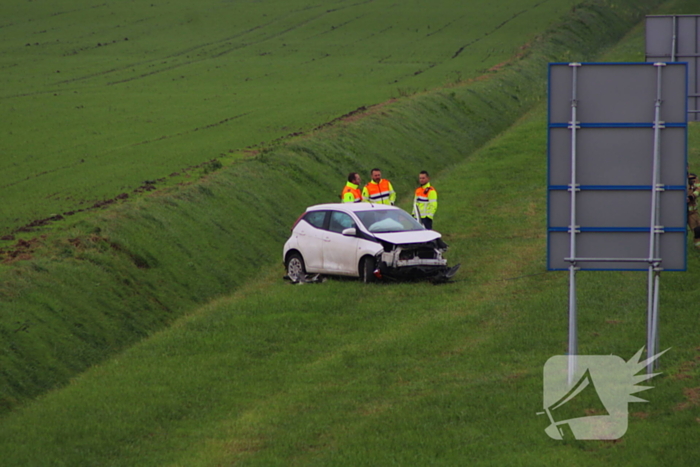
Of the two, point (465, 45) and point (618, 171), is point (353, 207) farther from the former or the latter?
point (465, 45)

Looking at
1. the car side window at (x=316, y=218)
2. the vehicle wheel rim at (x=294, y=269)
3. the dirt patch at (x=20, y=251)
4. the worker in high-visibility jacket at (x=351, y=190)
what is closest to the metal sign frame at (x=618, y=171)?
the car side window at (x=316, y=218)

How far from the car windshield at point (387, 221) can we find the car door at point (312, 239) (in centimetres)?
91

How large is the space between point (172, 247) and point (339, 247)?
441 centimetres

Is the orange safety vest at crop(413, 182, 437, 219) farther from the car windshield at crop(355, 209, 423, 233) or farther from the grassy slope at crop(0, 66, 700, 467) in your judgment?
the grassy slope at crop(0, 66, 700, 467)

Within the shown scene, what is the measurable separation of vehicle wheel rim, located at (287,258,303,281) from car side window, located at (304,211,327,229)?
91 cm

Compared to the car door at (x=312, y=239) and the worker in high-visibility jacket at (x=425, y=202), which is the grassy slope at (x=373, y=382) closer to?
the car door at (x=312, y=239)

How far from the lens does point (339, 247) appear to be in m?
20.0

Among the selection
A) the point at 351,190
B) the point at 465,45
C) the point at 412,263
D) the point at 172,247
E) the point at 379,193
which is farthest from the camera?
the point at 465,45

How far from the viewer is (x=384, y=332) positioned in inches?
632

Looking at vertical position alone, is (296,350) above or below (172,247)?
below

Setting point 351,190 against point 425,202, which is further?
point 351,190

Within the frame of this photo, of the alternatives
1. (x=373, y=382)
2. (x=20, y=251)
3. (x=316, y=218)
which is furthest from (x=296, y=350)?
(x=20, y=251)

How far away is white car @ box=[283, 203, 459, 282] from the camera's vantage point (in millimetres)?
19328

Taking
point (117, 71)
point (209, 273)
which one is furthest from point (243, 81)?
point (209, 273)
